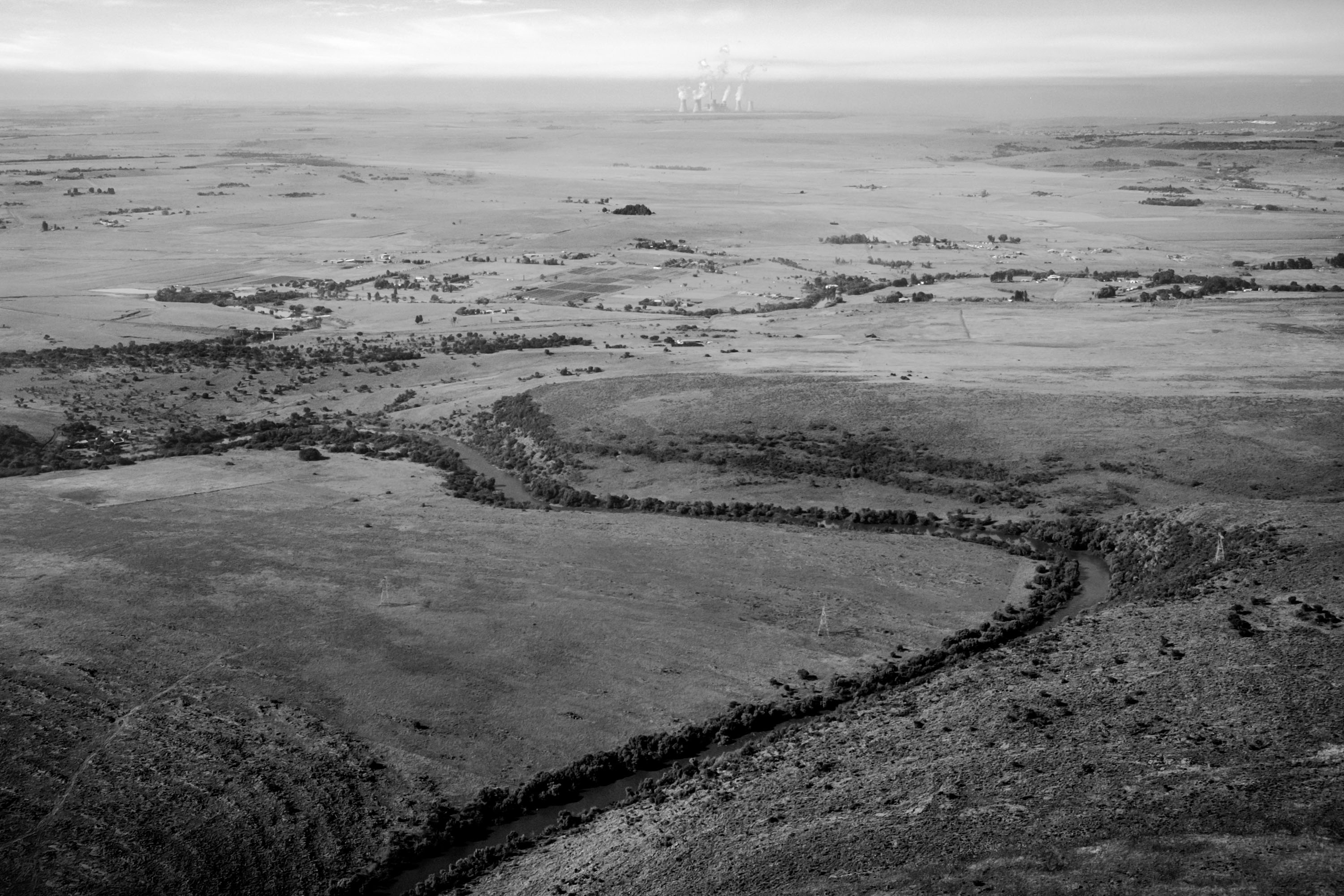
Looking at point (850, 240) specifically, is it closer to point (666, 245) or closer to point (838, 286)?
point (666, 245)

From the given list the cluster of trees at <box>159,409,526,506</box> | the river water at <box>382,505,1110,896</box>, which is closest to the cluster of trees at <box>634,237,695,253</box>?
the cluster of trees at <box>159,409,526,506</box>

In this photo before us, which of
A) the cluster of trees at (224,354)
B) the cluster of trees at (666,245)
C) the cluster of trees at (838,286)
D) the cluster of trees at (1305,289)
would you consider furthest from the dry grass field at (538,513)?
the cluster of trees at (666,245)

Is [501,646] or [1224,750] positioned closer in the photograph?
[1224,750]

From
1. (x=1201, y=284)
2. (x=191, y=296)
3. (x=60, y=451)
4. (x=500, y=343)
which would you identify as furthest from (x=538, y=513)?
(x=1201, y=284)

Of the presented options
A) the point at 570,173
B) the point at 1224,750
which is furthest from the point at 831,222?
the point at 1224,750

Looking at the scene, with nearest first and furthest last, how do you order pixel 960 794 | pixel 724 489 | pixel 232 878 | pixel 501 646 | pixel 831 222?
pixel 232 878, pixel 960 794, pixel 501 646, pixel 724 489, pixel 831 222

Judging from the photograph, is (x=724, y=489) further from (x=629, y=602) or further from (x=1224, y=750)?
(x=1224, y=750)

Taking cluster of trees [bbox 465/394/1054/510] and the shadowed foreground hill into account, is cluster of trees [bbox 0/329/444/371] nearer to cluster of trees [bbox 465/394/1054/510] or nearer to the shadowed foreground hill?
cluster of trees [bbox 465/394/1054/510]
